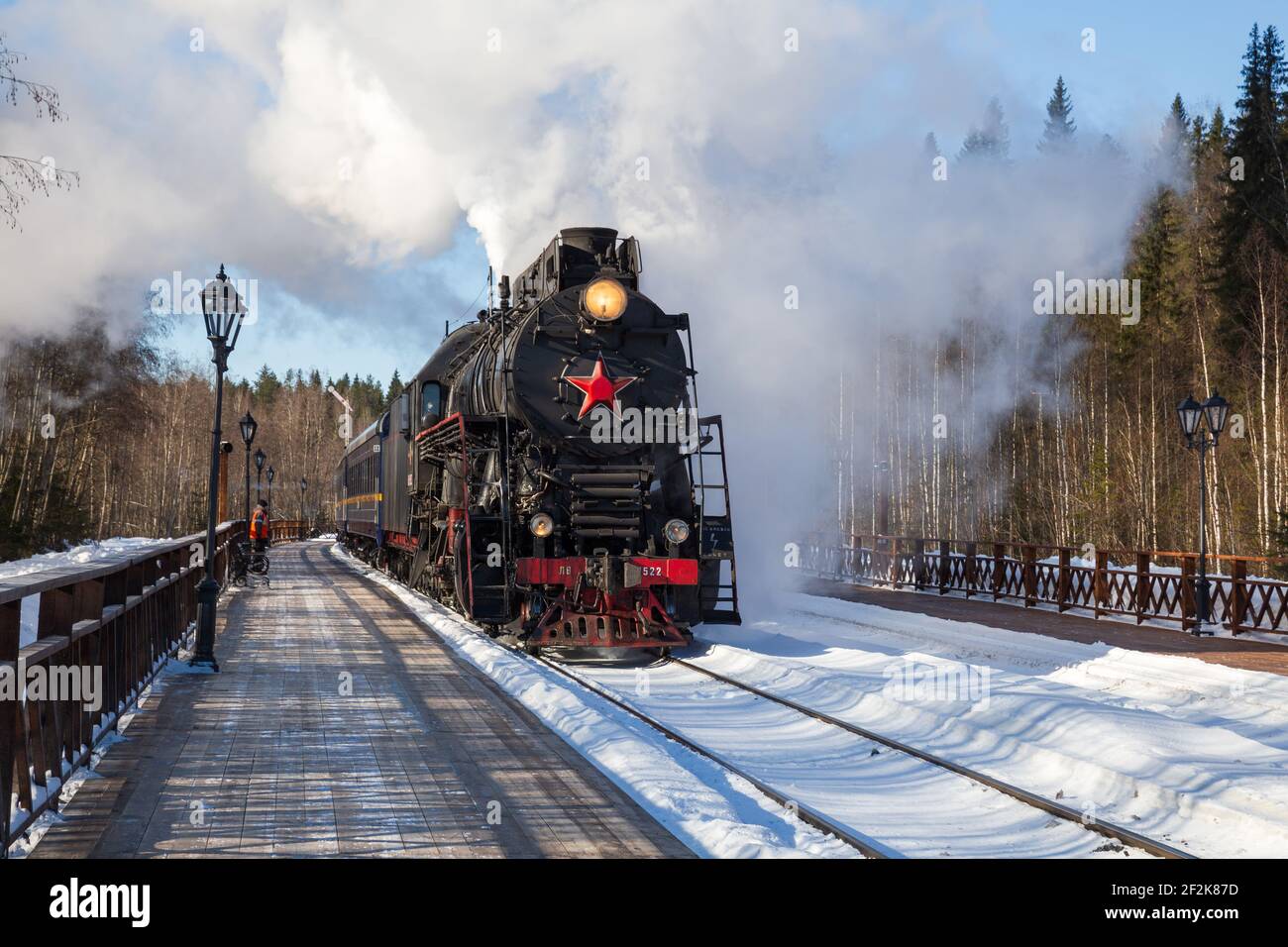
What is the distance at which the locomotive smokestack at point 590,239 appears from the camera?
43.4 ft

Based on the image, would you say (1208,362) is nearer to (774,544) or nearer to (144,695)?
(774,544)

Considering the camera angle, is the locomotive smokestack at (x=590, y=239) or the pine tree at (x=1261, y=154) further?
the pine tree at (x=1261, y=154)

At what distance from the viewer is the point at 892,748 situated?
25.0 feet

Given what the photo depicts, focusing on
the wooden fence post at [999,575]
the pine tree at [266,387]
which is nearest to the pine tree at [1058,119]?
the wooden fence post at [999,575]

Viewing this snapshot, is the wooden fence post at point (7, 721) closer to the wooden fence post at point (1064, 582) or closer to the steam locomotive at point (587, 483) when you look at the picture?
the steam locomotive at point (587, 483)

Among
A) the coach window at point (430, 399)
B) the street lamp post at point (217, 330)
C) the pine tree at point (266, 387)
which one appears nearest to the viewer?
the street lamp post at point (217, 330)

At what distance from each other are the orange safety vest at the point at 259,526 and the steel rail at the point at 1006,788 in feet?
51.2

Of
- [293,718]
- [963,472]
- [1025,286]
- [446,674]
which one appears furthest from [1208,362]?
[293,718]

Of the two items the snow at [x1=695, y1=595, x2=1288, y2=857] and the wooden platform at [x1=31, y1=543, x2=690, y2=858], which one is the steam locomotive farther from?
the wooden platform at [x1=31, y1=543, x2=690, y2=858]

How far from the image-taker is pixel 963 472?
39688 millimetres

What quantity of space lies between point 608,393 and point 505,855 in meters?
7.56

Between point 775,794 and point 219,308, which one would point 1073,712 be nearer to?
point 775,794

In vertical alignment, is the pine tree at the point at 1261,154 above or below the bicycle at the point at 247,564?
above

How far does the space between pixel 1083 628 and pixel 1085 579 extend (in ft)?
9.51
